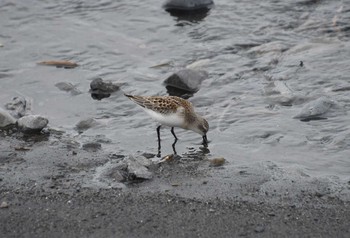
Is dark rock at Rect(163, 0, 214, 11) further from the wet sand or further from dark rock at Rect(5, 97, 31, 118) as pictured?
the wet sand

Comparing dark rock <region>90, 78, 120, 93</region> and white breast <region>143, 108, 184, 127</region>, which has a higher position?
white breast <region>143, 108, 184, 127</region>

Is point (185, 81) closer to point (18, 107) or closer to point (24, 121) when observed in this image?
point (18, 107)

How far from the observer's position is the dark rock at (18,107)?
11000 millimetres

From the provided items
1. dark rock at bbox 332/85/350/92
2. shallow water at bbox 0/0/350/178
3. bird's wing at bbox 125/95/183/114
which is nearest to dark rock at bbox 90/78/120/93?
shallow water at bbox 0/0/350/178

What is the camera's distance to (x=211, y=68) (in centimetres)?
1288

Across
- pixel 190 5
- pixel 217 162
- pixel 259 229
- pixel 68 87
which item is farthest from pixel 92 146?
pixel 190 5

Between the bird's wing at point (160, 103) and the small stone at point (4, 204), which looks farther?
the bird's wing at point (160, 103)

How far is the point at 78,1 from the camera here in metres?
16.8

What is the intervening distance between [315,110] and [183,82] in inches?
98.0

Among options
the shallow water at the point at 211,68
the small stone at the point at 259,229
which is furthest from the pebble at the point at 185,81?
the small stone at the point at 259,229

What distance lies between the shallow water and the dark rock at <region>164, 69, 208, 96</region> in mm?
169

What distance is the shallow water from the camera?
10.1 m

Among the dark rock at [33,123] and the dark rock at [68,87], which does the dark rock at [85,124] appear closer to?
the dark rock at [33,123]

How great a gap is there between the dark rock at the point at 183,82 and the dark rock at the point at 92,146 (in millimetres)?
2496
